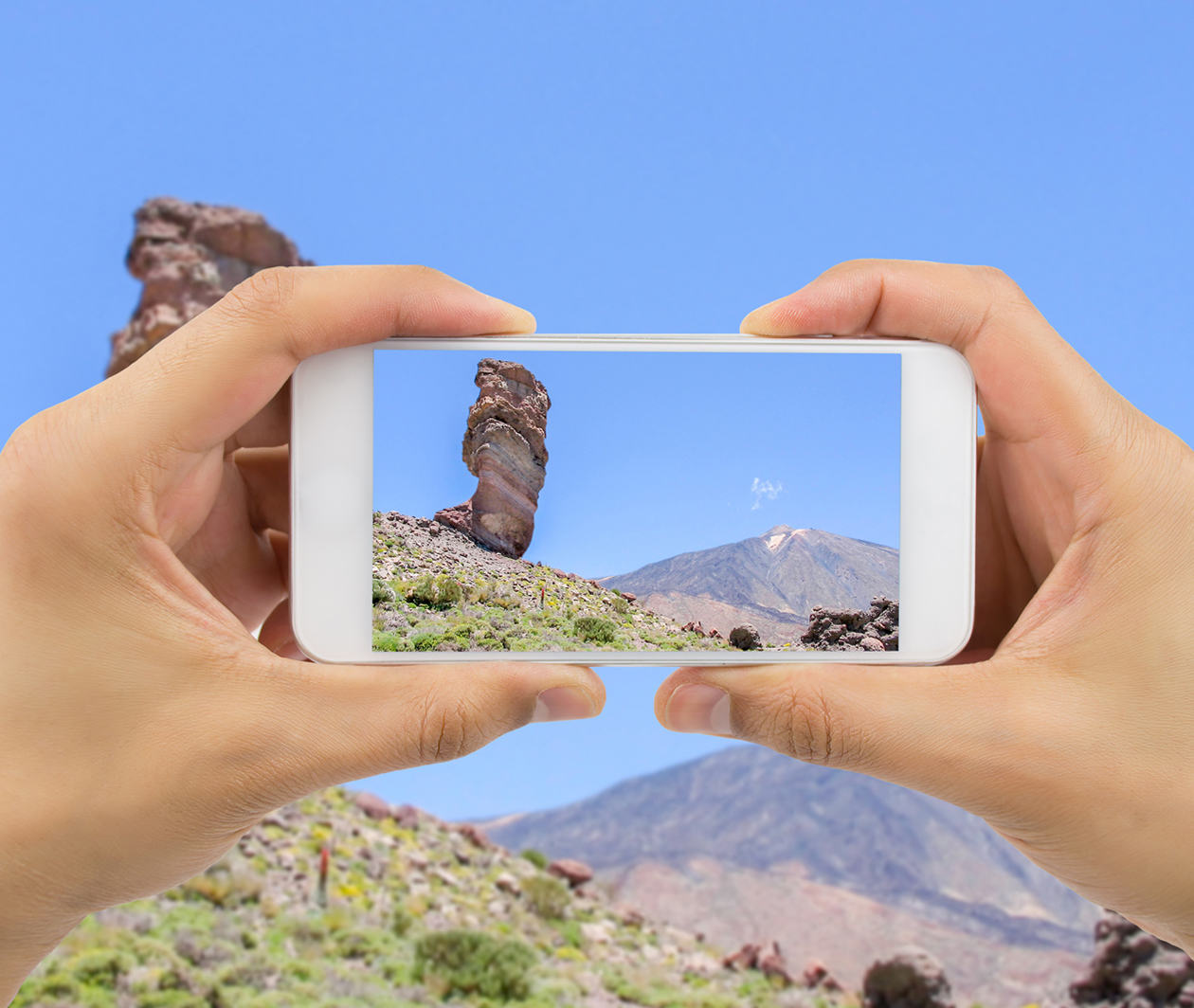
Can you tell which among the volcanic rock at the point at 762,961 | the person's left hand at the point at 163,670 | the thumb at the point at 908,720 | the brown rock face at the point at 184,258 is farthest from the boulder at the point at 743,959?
the person's left hand at the point at 163,670

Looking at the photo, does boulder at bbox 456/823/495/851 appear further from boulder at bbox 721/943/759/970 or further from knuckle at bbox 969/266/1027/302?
knuckle at bbox 969/266/1027/302

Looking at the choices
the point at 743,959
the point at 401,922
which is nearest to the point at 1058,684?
the point at 401,922

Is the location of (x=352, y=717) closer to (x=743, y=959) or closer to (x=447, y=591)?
(x=447, y=591)

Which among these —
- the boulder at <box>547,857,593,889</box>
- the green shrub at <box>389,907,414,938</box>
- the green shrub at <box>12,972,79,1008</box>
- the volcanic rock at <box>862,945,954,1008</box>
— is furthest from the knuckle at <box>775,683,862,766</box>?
the boulder at <box>547,857,593,889</box>

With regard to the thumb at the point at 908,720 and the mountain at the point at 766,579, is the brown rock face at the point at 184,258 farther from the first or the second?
the thumb at the point at 908,720

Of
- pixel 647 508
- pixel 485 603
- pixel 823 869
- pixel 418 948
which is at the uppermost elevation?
pixel 647 508

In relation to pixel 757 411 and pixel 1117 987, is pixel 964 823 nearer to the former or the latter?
pixel 1117 987

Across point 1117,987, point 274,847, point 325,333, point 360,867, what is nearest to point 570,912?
point 360,867
